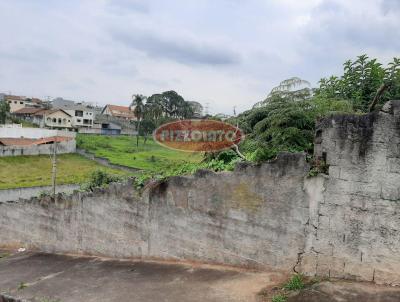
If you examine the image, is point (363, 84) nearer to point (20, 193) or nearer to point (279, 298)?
point (279, 298)

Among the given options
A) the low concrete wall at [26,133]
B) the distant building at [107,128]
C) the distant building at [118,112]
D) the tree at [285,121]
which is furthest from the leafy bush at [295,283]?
the distant building at [118,112]

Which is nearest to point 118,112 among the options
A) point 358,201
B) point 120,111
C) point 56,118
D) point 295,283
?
point 120,111

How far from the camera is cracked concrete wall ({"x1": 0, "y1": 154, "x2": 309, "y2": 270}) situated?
6.64 metres

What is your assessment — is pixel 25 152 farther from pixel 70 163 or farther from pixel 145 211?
pixel 145 211

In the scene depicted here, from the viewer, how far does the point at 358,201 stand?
19.6 ft

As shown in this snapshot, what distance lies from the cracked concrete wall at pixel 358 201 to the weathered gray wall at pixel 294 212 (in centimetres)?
1

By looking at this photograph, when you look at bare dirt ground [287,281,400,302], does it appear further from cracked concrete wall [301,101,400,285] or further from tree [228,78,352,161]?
tree [228,78,352,161]

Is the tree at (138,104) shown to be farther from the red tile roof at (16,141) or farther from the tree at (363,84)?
the tree at (363,84)

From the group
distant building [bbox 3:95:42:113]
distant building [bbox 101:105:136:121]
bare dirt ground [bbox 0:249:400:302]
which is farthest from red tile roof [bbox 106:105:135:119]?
bare dirt ground [bbox 0:249:400:302]

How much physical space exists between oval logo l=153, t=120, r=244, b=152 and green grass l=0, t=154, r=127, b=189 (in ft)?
71.4

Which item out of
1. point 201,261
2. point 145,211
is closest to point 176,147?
point 145,211

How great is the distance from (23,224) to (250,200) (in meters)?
8.99

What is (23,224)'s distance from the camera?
12930 mm

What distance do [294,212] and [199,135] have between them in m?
3.84
